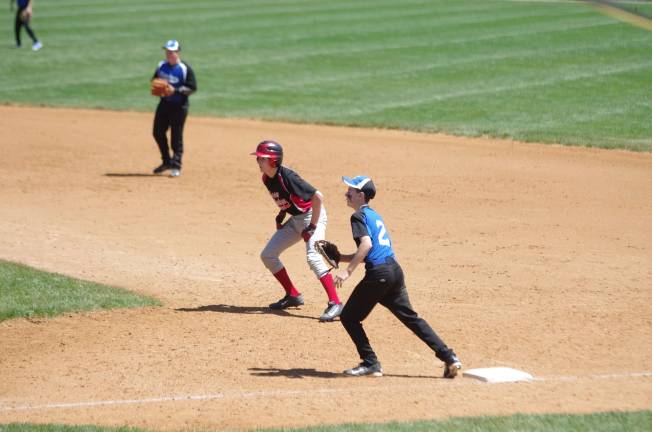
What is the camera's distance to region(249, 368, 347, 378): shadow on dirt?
887cm

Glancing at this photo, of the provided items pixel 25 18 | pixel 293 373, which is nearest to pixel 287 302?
pixel 293 373

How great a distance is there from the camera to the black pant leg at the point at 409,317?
8500 millimetres

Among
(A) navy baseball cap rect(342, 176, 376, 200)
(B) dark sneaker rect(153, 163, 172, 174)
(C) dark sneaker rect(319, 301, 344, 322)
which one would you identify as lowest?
(B) dark sneaker rect(153, 163, 172, 174)

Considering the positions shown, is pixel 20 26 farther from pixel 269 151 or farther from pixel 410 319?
pixel 410 319

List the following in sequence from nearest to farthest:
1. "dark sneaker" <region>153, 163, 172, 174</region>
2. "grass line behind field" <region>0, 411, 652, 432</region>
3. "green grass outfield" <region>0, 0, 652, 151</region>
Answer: "grass line behind field" <region>0, 411, 652, 432</region>, "dark sneaker" <region>153, 163, 172, 174</region>, "green grass outfield" <region>0, 0, 652, 151</region>

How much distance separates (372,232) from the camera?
28.0 ft

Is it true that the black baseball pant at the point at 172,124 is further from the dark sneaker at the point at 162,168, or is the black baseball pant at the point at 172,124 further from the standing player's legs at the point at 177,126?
the dark sneaker at the point at 162,168

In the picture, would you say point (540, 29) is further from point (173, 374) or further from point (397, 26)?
point (173, 374)

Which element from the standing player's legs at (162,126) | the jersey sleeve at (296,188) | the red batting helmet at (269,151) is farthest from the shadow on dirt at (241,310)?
the standing player's legs at (162,126)

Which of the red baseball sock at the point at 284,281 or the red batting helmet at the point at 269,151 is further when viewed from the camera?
the red baseball sock at the point at 284,281

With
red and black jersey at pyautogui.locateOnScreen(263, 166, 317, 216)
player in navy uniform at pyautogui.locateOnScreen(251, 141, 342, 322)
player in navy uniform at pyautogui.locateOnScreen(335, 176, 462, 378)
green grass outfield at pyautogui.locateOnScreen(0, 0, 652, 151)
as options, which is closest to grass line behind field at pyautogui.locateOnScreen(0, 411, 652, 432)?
player in navy uniform at pyautogui.locateOnScreen(335, 176, 462, 378)

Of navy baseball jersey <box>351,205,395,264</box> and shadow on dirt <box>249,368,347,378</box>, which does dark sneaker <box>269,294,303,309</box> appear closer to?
shadow on dirt <box>249,368,347,378</box>

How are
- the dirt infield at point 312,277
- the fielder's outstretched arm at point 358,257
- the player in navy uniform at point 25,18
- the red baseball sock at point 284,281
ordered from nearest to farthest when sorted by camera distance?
the dirt infield at point 312,277 < the fielder's outstretched arm at point 358,257 < the red baseball sock at point 284,281 < the player in navy uniform at point 25,18

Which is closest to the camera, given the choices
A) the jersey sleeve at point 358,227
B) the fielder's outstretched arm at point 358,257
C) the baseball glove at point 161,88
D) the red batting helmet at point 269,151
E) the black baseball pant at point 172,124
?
the fielder's outstretched arm at point 358,257
